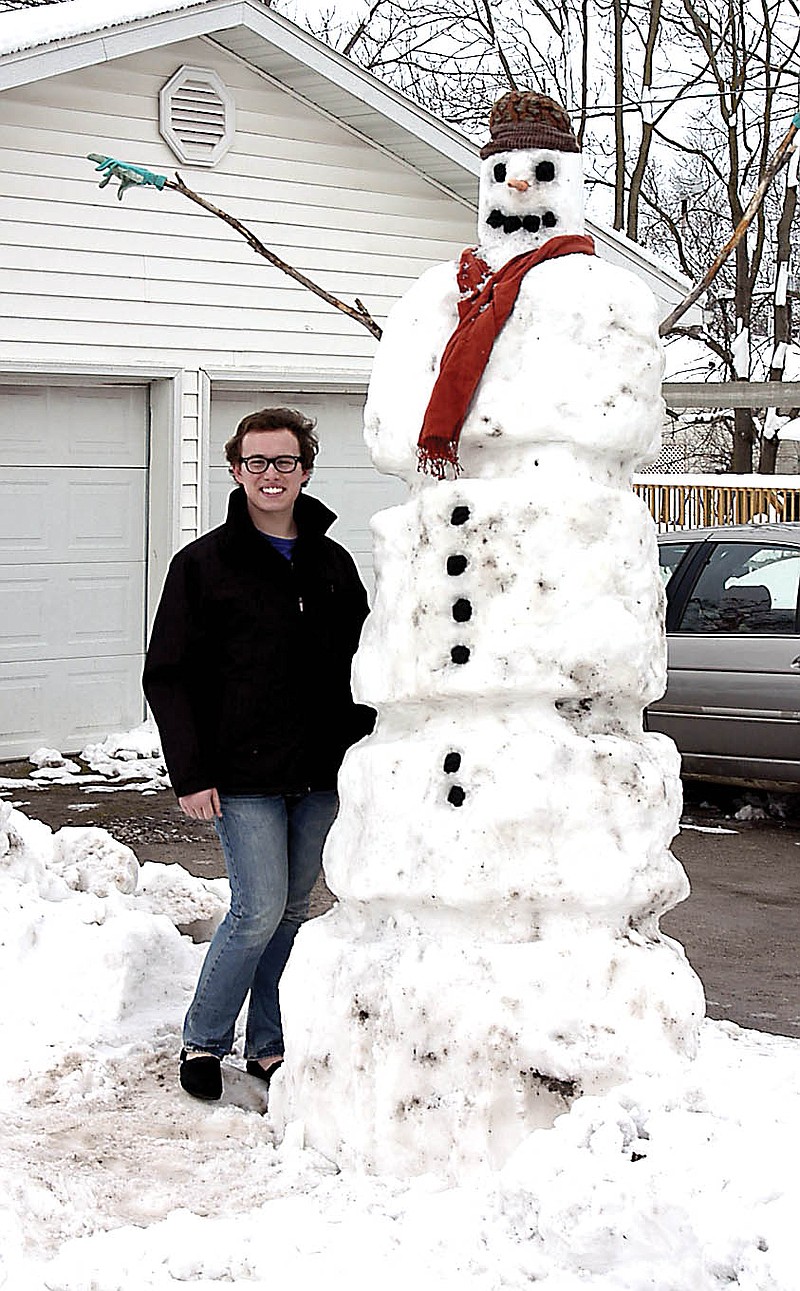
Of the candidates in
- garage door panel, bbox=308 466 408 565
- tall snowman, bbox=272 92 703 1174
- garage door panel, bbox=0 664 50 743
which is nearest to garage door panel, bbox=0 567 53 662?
garage door panel, bbox=0 664 50 743

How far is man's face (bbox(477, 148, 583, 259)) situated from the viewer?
464cm

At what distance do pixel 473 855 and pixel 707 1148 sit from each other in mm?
990

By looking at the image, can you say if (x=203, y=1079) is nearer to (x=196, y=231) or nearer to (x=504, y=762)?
(x=504, y=762)

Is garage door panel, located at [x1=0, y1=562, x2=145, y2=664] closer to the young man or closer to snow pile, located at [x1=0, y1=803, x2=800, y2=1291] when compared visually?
snow pile, located at [x1=0, y1=803, x2=800, y2=1291]

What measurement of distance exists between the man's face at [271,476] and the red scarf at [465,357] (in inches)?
21.4

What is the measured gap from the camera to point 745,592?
10.0m

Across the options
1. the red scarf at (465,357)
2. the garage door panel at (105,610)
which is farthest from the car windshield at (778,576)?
the red scarf at (465,357)

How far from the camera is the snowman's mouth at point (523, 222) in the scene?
4.66m

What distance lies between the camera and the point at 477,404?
14.5ft

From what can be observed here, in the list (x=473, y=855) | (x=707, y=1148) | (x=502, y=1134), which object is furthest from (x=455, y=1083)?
(x=707, y=1148)

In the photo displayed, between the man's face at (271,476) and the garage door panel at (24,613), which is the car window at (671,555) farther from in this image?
the man's face at (271,476)

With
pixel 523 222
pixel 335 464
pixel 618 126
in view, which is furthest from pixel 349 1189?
pixel 618 126

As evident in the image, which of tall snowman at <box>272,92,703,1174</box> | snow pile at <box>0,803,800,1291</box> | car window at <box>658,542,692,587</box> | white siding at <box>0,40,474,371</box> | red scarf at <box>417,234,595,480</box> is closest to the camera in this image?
snow pile at <box>0,803,800,1291</box>

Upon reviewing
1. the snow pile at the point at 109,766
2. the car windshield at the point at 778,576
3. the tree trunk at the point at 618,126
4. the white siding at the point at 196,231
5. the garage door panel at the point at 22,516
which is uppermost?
the tree trunk at the point at 618,126
